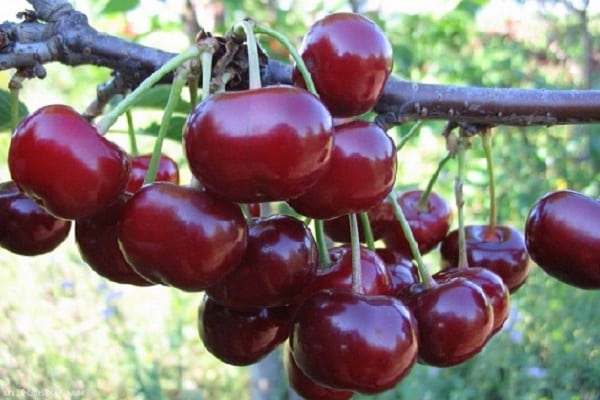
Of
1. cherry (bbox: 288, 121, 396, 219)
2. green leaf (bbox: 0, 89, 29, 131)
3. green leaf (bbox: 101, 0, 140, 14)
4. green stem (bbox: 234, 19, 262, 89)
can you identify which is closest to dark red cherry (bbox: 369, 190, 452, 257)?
cherry (bbox: 288, 121, 396, 219)

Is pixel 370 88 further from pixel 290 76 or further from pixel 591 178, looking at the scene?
pixel 591 178

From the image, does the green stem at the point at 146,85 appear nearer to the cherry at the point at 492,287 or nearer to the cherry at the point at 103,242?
the cherry at the point at 103,242

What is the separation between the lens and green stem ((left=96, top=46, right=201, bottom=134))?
76 cm

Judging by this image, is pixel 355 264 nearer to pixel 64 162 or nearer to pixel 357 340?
pixel 357 340

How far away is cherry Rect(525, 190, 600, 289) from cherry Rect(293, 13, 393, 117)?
336 millimetres

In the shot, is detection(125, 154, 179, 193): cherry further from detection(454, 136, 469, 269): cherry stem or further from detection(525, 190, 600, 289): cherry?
detection(525, 190, 600, 289): cherry

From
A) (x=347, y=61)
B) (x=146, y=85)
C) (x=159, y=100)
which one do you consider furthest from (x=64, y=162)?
(x=159, y=100)

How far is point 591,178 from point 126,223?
3.84m

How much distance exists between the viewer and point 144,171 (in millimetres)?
1099

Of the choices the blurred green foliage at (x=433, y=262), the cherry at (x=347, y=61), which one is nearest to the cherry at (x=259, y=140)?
the cherry at (x=347, y=61)

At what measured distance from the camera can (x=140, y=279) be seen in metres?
0.94

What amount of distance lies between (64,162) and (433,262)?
416 centimetres

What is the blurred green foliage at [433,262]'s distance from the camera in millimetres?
3393

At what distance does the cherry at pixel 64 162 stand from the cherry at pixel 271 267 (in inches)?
7.6
